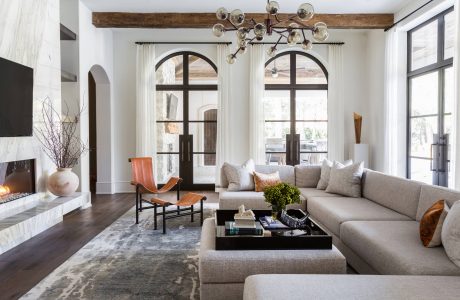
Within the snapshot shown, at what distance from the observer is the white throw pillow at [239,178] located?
5.02m

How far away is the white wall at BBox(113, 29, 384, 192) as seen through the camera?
747cm

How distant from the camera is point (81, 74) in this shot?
594 centimetres

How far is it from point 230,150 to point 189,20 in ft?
8.75

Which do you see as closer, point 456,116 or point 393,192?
point 393,192

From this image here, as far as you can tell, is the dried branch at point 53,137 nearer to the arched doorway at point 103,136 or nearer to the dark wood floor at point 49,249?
the dark wood floor at point 49,249

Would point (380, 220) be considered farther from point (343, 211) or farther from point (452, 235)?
point (452, 235)

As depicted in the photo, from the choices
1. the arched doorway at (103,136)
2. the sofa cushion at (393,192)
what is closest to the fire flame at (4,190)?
the arched doorway at (103,136)

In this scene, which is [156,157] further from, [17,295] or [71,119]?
[17,295]

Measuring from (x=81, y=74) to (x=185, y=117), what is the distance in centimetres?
239

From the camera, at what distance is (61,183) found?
4.83 metres

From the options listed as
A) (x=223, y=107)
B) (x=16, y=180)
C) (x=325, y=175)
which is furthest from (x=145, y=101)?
(x=325, y=175)

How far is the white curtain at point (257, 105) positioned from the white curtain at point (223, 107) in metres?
0.48

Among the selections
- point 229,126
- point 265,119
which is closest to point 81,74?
point 229,126

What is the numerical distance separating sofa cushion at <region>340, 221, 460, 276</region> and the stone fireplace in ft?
12.2
